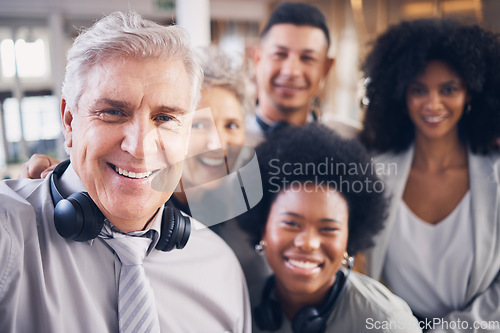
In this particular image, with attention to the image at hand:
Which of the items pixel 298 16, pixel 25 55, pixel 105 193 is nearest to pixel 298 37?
pixel 298 16

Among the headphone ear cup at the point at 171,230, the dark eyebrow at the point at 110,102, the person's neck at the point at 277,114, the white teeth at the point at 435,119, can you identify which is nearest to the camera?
the dark eyebrow at the point at 110,102

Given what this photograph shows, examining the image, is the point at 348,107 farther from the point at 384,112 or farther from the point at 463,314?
the point at 463,314

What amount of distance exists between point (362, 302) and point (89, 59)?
2.95 ft

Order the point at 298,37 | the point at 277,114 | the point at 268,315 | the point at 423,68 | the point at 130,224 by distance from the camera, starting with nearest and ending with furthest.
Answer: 1. the point at 130,224
2. the point at 268,315
3. the point at 423,68
4. the point at 298,37
5. the point at 277,114

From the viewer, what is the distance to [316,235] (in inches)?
40.6

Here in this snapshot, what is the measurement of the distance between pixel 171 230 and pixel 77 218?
21 centimetres

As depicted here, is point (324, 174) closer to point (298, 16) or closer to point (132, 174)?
point (132, 174)

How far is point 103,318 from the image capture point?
Result: 80 cm

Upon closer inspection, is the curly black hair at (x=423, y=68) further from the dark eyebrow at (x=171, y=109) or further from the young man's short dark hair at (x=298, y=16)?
the dark eyebrow at (x=171, y=109)

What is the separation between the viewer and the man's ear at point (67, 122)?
0.76 metres

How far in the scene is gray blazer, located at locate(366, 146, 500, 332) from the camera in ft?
3.80

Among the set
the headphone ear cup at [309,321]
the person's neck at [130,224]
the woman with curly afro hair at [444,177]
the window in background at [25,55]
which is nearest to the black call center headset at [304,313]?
the headphone ear cup at [309,321]

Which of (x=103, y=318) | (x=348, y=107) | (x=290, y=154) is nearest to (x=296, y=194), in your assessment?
(x=290, y=154)

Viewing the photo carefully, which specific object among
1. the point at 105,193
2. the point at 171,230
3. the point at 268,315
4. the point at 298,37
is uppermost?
the point at 298,37
